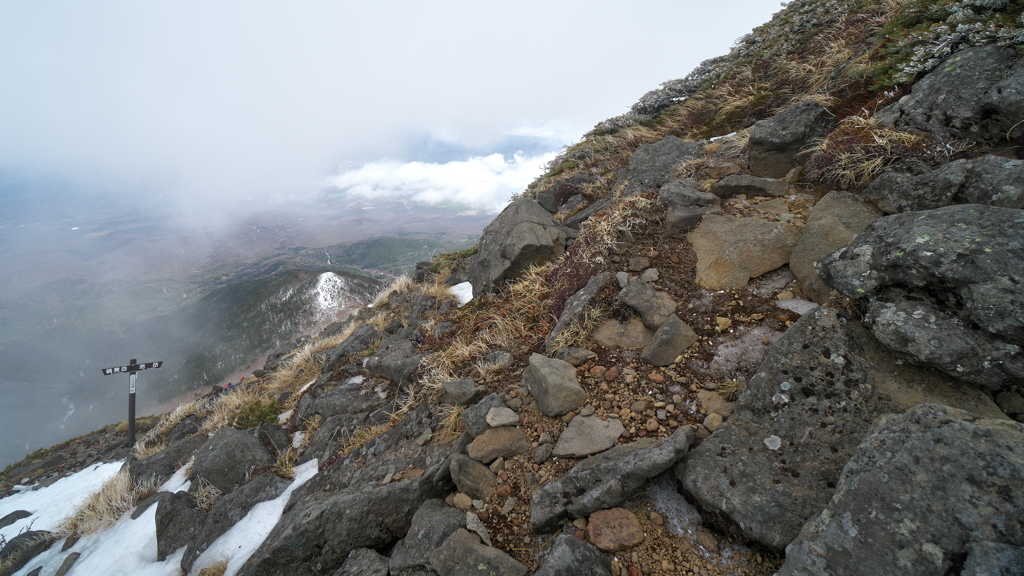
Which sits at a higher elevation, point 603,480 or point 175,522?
point 603,480

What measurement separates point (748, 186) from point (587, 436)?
458cm

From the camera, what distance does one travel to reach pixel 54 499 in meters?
9.88

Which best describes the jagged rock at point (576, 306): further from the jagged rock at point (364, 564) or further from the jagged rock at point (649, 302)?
the jagged rock at point (364, 564)

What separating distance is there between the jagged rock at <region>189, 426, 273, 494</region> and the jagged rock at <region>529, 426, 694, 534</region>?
20.0ft

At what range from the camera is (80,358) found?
80.1 metres

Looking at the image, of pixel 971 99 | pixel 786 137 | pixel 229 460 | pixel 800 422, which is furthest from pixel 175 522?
pixel 971 99

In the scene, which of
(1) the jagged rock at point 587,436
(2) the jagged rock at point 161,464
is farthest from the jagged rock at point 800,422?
(2) the jagged rock at point 161,464

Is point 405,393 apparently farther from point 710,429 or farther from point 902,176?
point 902,176

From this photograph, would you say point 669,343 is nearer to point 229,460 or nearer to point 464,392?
point 464,392

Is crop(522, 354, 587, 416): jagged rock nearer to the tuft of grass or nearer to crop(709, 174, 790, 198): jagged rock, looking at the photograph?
crop(709, 174, 790, 198): jagged rock

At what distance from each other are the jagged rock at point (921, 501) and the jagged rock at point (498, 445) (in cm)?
217

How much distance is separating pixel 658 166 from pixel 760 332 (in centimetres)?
495

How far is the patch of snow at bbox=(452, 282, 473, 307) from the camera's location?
9.26 meters

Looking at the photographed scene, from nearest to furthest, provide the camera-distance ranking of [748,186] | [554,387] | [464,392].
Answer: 1. [554,387]
2. [464,392]
3. [748,186]
